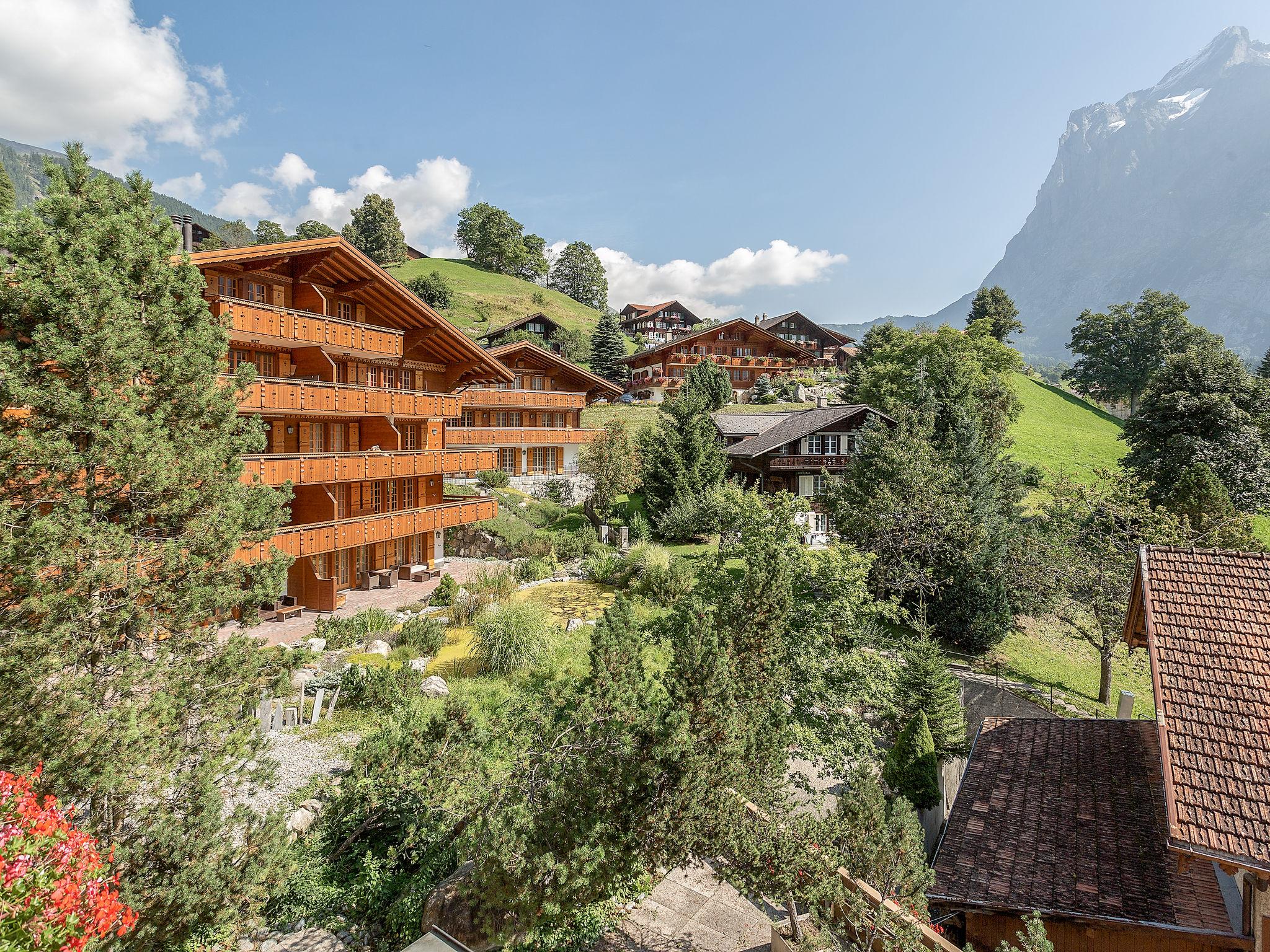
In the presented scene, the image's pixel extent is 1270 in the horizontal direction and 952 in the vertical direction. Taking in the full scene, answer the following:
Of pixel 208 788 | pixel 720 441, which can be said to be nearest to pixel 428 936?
pixel 208 788

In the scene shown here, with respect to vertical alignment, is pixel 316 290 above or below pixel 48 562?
above

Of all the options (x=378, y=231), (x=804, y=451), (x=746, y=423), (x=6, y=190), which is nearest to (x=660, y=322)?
(x=378, y=231)

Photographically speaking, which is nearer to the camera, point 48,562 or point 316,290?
point 48,562

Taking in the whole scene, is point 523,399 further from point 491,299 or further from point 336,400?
point 491,299

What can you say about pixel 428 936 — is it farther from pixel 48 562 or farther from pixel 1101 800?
pixel 1101 800

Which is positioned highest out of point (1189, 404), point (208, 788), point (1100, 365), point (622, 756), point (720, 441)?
point (1100, 365)

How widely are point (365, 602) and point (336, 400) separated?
674 centimetres

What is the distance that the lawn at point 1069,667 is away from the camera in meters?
19.9

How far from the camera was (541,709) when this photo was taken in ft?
23.9

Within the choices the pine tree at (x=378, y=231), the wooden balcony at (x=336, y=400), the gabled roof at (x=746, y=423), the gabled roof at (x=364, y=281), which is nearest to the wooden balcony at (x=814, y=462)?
the gabled roof at (x=746, y=423)

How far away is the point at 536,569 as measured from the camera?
78.2 feet

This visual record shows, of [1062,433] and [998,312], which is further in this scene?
[998,312]

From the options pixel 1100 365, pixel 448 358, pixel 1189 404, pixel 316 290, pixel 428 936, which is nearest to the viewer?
pixel 428 936

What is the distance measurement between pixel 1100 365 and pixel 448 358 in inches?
2593
